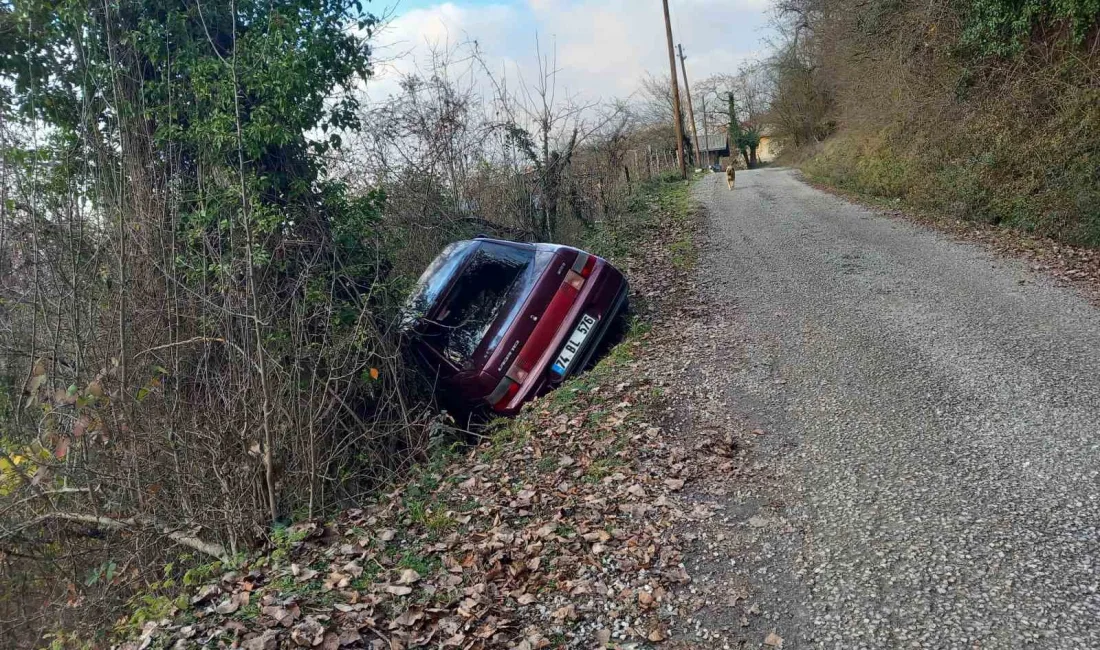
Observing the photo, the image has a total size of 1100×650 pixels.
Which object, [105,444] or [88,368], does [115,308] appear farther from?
[105,444]

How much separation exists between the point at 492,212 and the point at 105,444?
8.26 m

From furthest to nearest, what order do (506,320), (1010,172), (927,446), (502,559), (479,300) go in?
(1010,172), (479,300), (506,320), (927,446), (502,559)

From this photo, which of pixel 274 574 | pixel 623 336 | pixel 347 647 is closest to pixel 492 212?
pixel 623 336

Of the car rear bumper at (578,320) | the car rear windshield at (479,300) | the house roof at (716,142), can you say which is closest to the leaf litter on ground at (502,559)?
the car rear bumper at (578,320)

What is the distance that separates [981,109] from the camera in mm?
13789

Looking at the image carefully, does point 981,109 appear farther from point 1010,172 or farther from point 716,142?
point 716,142

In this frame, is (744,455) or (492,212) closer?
(744,455)

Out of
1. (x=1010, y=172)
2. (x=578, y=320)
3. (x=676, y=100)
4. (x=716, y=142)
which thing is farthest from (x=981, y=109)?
(x=716, y=142)

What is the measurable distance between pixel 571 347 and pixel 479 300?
41.0 inches

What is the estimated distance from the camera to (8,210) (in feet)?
19.8

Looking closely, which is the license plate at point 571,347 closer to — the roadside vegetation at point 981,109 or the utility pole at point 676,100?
the roadside vegetation at point 981,109

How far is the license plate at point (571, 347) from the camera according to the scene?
283 inches

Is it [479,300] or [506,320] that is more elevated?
[479,300]

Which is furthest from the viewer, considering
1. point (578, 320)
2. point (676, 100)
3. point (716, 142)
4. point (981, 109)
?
point (716, 142)
